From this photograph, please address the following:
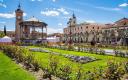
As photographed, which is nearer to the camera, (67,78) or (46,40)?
(67,78)

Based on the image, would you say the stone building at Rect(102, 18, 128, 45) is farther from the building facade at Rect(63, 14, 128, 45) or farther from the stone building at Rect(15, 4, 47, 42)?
the stone building at Rect(15, 4, 47, 42)

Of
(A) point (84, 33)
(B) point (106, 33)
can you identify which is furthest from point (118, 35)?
(A) point (84, 33)

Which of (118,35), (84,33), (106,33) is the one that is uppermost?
(84,33)

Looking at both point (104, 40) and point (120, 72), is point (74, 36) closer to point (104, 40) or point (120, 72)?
point (104, 40)

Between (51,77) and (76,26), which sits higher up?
(76,26)

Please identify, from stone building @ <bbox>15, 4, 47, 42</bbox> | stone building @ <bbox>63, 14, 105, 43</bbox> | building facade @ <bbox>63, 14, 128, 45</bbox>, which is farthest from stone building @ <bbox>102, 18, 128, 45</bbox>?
stone building @ <bbox>15, 4, 47, 42</bbox>

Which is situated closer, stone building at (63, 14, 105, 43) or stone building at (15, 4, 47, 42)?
stone building at (15, 4, 47, 42)

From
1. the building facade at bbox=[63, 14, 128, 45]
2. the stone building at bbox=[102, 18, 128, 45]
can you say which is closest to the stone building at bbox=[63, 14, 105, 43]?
the building facade at bbox=[63, 14, 128, 45]

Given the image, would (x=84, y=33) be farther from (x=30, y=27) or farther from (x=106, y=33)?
(x=30, y=27)

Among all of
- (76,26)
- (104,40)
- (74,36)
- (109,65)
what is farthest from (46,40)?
(109,65)

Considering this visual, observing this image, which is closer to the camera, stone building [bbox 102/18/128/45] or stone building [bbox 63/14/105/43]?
stone building [bbox 102/18/128/45]

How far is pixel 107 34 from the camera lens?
62.2 meters

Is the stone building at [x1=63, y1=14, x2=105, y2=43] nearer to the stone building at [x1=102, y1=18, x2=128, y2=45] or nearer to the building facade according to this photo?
the building facade

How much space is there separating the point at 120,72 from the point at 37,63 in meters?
5.50
